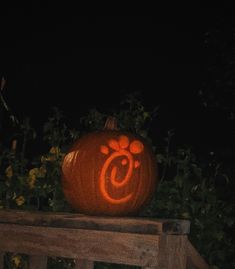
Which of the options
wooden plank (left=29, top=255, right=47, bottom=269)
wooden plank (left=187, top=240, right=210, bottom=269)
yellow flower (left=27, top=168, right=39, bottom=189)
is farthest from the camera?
yellow flower (left=27, top=168, right=39, bottom=189)

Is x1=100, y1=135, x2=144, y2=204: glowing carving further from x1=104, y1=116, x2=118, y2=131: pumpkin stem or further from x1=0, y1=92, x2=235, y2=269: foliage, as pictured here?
x1=0, y1=92, x2=235, y2=269: foliage

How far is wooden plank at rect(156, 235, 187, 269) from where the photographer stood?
5.78 feet

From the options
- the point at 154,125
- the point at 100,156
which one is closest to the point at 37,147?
the point at 154,125

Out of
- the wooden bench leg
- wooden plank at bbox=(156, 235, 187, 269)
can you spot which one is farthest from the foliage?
wooden plank at bbox=(156, 235, 187, 269)

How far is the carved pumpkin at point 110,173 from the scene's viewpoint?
221 centimetres

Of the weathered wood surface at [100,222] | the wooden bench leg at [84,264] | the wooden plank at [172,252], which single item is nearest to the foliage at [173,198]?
the weathered wood surface at [100,222]

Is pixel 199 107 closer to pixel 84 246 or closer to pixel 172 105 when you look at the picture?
pixel 172 105

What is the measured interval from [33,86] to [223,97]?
233 centimetres

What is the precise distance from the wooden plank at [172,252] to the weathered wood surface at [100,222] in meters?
0.03

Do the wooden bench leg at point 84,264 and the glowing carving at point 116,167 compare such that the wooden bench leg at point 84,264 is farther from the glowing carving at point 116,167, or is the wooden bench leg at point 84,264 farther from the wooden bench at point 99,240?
the glowing carving at point 116,167

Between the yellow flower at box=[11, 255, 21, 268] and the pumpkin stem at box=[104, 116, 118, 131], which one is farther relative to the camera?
the yellow flower at box=[11, 255, 21, 268]

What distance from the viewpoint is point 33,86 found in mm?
5688

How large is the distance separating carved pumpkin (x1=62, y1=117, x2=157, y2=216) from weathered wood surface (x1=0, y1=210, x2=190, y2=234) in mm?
215

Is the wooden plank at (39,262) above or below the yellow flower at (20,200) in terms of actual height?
below
